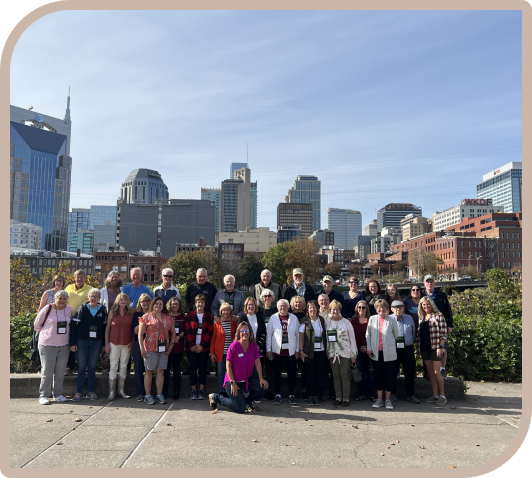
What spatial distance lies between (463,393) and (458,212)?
190 meters

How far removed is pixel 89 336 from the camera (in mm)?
8172

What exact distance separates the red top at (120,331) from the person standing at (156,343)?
426mm

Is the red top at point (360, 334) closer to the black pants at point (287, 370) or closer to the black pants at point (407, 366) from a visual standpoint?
the black pants at point (407, 366)

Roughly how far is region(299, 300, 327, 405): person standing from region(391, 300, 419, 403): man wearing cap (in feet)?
4.55

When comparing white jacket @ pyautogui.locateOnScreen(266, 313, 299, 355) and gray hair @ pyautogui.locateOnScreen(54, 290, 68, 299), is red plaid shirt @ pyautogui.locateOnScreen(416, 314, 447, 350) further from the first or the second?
gray hair @ pyautogui.locateOnScreen(54, 290, 68, 299)

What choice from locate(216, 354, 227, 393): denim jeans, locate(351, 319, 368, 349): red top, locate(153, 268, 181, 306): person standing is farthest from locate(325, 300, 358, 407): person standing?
locate(153, 268, 181, 306): person standing

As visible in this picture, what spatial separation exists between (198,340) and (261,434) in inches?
99.2

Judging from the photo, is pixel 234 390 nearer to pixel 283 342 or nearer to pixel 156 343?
pixel 283 342

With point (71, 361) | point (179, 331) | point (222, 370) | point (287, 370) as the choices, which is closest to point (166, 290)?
point (179, 331)

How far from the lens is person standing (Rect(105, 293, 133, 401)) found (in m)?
8.18

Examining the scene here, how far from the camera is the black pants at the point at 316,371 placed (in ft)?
26.7

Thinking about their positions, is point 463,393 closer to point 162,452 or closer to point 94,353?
point 162,452

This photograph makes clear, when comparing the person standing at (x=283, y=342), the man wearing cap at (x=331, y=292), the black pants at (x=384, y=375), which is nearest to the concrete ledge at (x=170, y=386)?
the person standing at (x=283, y=342)

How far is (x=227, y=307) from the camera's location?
26.2 ft
